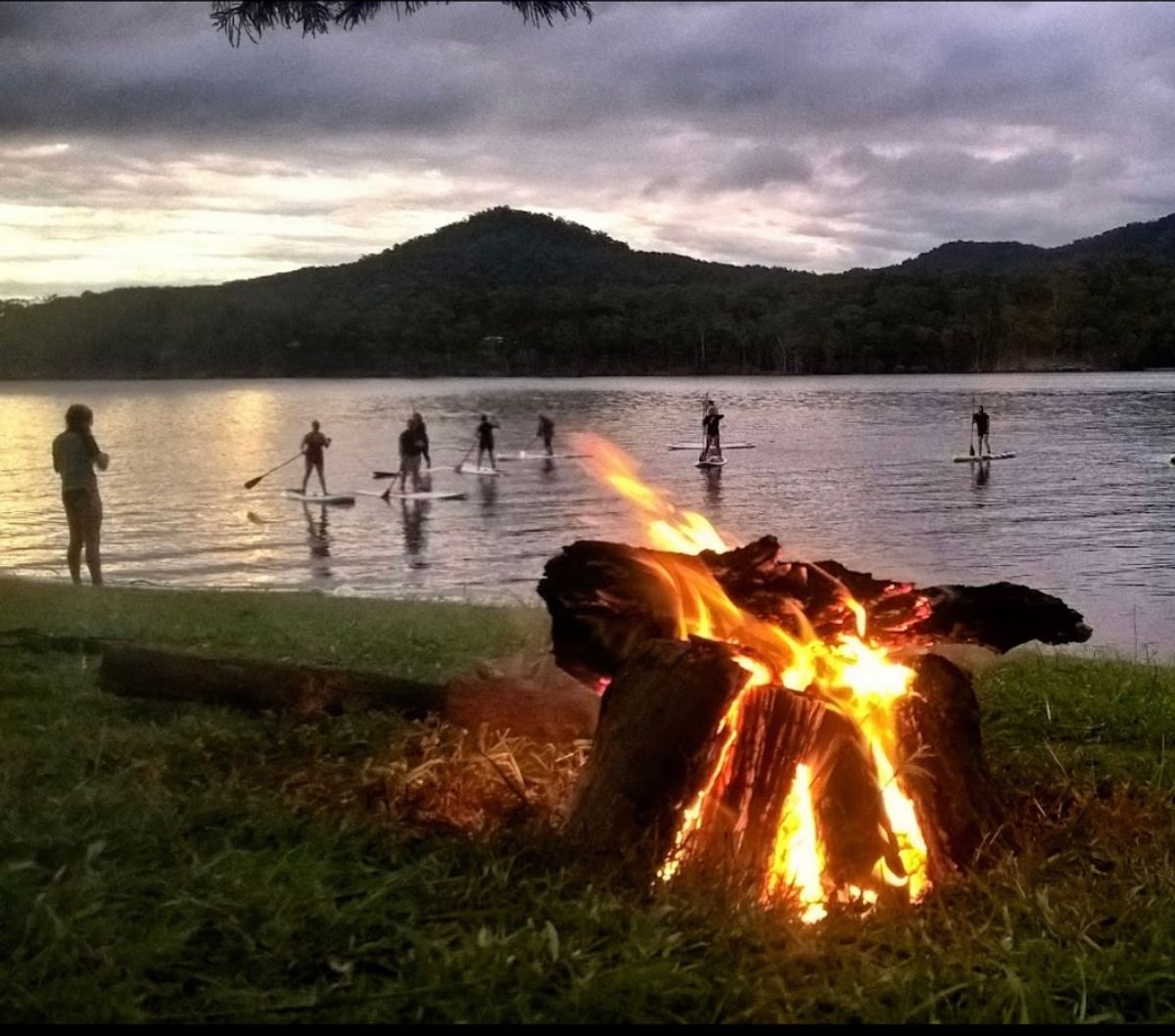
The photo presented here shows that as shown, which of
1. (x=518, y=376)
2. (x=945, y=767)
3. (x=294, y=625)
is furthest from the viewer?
(x=294, y=625)

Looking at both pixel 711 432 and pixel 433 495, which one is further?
pixel 433 495

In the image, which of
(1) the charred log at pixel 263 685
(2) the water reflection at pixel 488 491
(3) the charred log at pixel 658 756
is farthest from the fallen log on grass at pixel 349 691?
(2) the water reflection at pixel 488 491

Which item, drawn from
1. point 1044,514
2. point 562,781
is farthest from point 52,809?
point 1044,514

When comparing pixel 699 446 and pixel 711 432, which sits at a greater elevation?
pixel 711 432

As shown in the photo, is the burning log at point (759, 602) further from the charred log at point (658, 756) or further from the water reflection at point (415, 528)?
the water reflection at point (415, 528)

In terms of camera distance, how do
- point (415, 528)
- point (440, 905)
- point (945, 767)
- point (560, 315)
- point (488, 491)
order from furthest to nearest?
1. point (488, 491)
2. point (415, 528)
3. point (560, 315)
4. point (945, 767)
5. point (440, 905)

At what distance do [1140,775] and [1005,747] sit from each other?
55cm

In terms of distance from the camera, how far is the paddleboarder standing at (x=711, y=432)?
7.76 m

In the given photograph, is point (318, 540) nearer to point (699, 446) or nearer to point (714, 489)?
point (714, 489)

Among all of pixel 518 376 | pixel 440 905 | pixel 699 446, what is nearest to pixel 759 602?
pixel 440 905

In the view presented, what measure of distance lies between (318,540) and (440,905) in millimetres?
15278

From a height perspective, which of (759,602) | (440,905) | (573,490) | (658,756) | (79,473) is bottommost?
(573,490)

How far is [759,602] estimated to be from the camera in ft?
15.4

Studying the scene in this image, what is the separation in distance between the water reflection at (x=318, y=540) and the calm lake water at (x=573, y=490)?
67 millimetres
